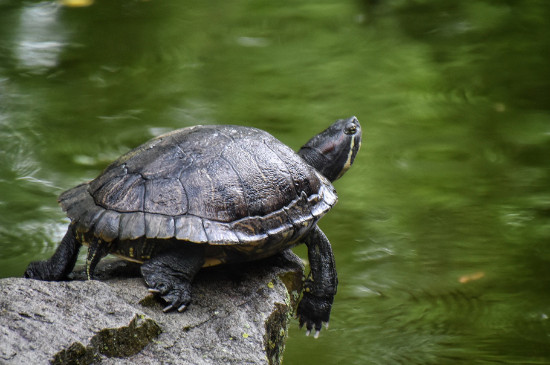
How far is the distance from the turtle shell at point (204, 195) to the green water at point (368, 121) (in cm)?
131

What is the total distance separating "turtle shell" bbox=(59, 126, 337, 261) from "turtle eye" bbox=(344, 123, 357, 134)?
0.57m

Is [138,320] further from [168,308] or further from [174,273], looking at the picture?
[174,273]

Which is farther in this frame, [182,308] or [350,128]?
[350,128]

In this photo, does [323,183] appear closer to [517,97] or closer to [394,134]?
[394,134]

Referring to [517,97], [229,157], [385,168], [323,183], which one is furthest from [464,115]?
[229,157]

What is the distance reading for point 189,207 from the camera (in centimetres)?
271

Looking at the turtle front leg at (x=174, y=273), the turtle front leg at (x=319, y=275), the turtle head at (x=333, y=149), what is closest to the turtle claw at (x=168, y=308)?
the turtle front leg at (x=174, y=273)

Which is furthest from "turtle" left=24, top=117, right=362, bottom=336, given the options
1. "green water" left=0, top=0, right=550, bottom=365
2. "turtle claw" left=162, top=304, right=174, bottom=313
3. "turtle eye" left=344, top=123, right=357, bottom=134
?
"green water" left=0, top=0, right=550, bottom=365

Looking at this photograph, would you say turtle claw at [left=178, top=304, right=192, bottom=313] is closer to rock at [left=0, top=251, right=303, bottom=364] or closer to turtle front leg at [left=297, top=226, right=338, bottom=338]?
rock at [left=0, top=251, right=303, bottom=364]

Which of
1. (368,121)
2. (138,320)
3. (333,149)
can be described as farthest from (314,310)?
(368,121)

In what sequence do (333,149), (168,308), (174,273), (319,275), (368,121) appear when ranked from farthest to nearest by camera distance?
(368,121), (333,149), (319,275), (174,273), (168,308)

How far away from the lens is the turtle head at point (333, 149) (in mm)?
3574

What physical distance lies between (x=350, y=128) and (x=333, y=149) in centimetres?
16

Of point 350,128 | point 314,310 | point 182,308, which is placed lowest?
point 314,310
